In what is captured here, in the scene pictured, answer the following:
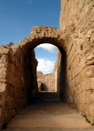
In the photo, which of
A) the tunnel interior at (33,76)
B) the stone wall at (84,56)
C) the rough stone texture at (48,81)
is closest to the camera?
the stone wall at (84,56)

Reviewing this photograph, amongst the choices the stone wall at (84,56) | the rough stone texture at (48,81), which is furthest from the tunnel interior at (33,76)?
the rough stone texture at (48,81)

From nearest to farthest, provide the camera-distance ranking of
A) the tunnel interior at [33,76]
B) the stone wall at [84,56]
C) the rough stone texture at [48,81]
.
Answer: the stone wall at [84,56], the tunnel interior at [33,76], the rough stone texture at [48,81]

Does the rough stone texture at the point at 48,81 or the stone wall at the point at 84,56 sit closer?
the stone wall at the point at 84,56

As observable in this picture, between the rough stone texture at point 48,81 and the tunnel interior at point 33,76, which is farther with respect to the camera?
the rough stone texture at point 48,81

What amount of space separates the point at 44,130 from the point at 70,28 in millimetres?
4570

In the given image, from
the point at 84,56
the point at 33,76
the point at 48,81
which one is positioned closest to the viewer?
the point at 84,56

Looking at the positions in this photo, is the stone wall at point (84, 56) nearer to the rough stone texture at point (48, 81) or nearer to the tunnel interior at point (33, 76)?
the tunnel interior at point (33, 76)

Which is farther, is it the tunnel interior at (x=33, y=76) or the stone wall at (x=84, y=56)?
the tunnel interior at (x=33, y=76)

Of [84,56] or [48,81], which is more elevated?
[48,81]

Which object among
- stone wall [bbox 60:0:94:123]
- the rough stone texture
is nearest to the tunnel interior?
stone wall [bbox 60:0:94:123]

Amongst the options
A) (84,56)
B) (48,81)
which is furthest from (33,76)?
(48,81)

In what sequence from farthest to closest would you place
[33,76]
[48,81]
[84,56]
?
[48,81] < [33,76] < [84,56]

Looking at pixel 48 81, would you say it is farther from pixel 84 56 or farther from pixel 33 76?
pixel 84 56

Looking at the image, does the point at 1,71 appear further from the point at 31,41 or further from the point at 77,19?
the point at 77,19
